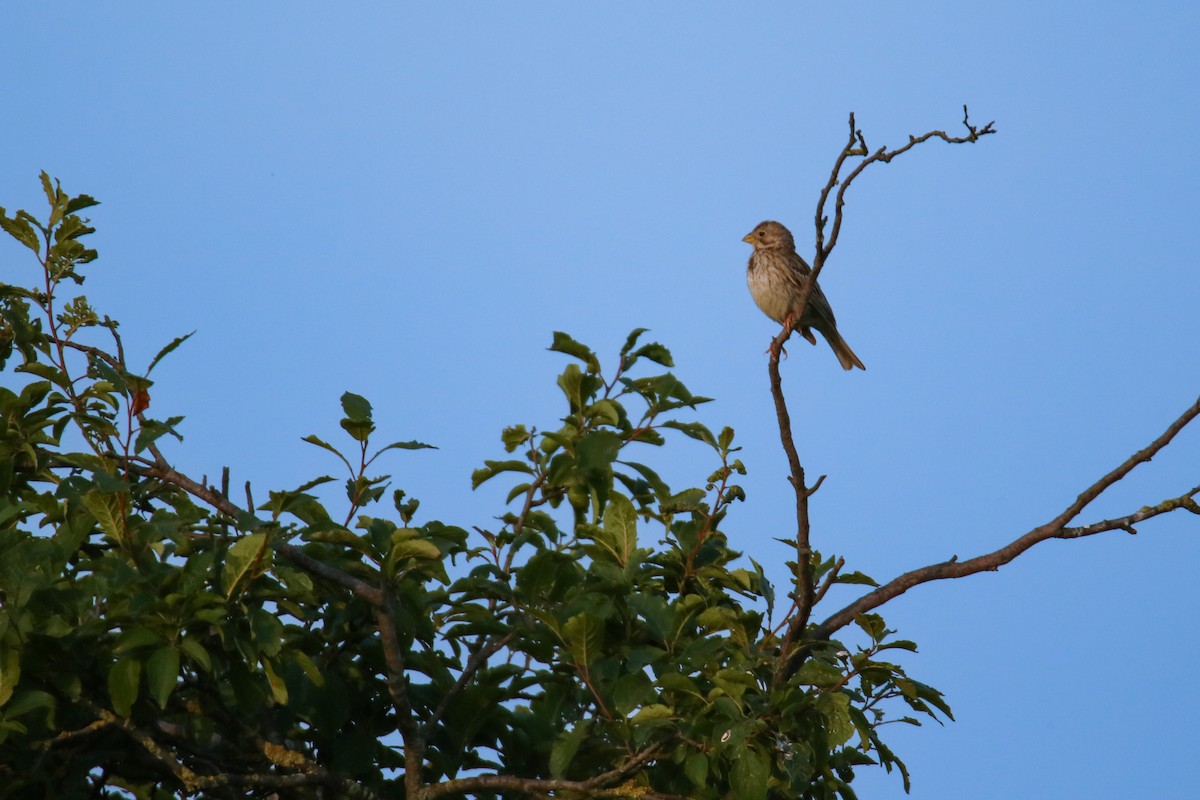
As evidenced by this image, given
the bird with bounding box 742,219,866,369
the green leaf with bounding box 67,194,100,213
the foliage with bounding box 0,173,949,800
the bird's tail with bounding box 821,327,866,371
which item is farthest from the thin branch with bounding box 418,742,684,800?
the bird's tail with bounding box 821,327,866,371

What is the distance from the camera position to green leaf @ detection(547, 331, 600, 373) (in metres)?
4.89

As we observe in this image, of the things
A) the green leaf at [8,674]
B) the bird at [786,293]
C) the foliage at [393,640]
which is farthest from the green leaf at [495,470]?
the bird at [786,293]

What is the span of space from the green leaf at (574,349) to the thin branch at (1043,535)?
4.17 ft

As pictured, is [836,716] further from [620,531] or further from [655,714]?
[620,531]

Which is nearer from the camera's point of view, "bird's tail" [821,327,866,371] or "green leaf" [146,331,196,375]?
"green leaf" [146,331,196,375]

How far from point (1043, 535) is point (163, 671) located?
2771 mm

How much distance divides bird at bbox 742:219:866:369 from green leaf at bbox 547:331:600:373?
753 cm

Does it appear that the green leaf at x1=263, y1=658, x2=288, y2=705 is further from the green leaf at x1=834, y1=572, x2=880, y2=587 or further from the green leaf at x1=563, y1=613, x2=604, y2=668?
the green leaf at x1=834, y1=572, x2=880, y2=587

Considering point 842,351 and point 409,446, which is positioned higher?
point 842,351

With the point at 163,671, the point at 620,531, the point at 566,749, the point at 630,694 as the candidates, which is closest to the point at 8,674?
the point at 163,671

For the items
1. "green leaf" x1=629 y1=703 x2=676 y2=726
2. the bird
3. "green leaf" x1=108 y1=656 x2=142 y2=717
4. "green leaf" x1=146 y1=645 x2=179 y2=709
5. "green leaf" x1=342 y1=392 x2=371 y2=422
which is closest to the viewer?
"green leaf" x1=146 y1=645 x2=179 y2=709

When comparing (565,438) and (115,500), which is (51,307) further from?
(565,438)

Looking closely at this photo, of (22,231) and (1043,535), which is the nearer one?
(1043,535)

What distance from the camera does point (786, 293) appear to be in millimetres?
12750
